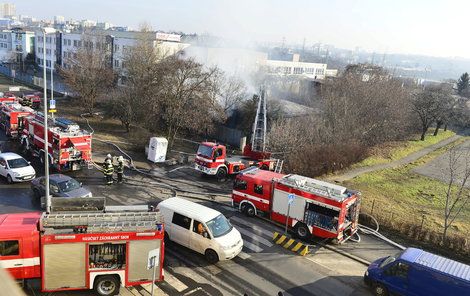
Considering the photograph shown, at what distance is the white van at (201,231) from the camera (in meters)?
13.6

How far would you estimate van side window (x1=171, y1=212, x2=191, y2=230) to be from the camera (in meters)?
14.0

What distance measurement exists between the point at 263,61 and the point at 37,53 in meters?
55.7

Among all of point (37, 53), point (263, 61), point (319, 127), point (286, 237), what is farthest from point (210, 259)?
point (37, 53)

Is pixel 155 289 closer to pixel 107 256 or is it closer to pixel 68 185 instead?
pixel 107 256

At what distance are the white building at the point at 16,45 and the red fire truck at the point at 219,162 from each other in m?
76.6

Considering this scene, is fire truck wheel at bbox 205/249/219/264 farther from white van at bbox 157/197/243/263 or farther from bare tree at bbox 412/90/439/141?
bare tree at bbox 412/90/439/141

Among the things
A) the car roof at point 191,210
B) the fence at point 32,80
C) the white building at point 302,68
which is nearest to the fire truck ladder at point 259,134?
the car roof at point 191,210

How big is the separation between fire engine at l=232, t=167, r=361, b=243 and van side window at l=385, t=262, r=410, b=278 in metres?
3.37

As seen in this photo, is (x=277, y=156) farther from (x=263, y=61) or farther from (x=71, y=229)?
(x=263, y=61)

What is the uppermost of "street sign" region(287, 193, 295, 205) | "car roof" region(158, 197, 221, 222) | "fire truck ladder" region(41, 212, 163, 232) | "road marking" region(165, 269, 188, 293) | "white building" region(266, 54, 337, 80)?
"white building" region(266, 54, 337, 80)

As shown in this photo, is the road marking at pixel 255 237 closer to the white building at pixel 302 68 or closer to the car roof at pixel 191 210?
the car roof at pixel 191 210

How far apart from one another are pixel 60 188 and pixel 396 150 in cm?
3212

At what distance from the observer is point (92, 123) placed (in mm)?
40062

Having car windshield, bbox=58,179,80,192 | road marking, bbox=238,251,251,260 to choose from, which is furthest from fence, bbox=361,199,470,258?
car windshield, bbox=58,179,80,192
